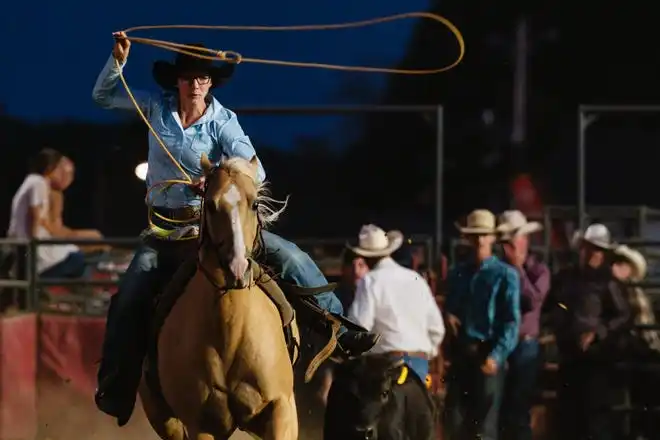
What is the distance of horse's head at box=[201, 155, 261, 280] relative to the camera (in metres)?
5.24

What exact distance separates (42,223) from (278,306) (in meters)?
4.58

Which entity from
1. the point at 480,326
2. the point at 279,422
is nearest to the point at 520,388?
the point at 480,326

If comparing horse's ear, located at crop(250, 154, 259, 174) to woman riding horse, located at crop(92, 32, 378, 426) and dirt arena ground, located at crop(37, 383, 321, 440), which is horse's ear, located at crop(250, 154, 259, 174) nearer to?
woman riding horse, located at crop(92, 32, 378, 426)

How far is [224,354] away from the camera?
18.8ft

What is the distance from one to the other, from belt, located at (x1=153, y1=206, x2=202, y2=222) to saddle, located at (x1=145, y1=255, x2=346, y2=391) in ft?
0.90

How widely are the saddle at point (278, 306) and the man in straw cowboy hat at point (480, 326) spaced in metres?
2.36

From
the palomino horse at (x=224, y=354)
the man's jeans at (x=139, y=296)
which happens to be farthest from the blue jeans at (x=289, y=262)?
the palomino horse at (x=224, y=354)

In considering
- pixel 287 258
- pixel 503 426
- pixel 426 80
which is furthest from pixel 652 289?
pixel 287 258

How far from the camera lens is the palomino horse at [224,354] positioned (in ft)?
18.4

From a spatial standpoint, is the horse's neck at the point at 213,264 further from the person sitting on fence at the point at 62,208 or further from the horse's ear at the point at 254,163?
the person sitting on fence at the point at 62,208

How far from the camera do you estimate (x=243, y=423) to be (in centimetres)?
586

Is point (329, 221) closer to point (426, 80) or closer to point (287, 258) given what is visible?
point (426, 80)

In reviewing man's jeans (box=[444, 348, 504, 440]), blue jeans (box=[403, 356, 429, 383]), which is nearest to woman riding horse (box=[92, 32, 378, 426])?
blue jeans (box=[403, 356, 429, 383])

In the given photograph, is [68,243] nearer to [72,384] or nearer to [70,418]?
[72,384]
